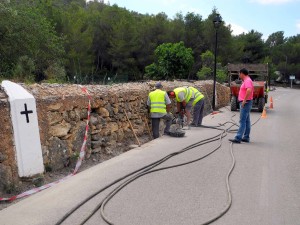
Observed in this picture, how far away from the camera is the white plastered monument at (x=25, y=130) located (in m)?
5.90

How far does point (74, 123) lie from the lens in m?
7.60

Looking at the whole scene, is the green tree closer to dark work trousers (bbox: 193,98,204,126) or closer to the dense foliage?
the dense foliage

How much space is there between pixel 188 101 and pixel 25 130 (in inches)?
264

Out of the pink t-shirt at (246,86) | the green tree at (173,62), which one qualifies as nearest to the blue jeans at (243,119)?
the pink t-shirt at (246,86)

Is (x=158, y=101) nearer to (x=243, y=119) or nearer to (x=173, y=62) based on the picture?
(x=243, y=119)

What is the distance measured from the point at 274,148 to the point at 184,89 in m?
3.53

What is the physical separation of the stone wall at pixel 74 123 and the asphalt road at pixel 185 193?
0.64 m

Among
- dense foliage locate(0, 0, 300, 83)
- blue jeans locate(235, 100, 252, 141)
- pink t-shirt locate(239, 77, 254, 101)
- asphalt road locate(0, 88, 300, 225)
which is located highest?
dense foliage locate(0, 0, 300, 83)

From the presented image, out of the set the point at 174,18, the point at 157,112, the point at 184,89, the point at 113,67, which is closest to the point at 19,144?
the point at 157,112

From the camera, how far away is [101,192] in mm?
5555

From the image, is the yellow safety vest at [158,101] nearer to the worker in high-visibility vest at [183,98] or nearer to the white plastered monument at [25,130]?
the worker in high-visibility vest at [183,98]

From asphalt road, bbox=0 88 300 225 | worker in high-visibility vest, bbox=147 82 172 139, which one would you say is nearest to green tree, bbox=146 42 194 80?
worker in high-visibility vest, bbox=147 82 172 139

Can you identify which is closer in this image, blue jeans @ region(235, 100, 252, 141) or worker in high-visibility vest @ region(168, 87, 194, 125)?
blue jeans @ region(235, 100, 252, 141)

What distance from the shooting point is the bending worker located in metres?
11.4
